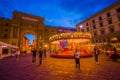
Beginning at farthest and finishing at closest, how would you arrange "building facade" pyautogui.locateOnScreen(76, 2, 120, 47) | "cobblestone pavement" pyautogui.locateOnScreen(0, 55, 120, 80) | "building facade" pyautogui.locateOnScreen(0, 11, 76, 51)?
"building facade" pyautogui.locateOnScreen(0, 11, 76, 51) < "building facade" pyautogui.locateOnScreen(76, 2, 120, 47) < "cobblestone pavement" pyautogui.locateOnScreen(0, 55, 120, 80)

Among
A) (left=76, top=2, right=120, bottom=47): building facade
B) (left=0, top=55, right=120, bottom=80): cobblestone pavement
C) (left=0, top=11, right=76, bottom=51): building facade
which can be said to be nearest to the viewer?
(left=0, top=55, right=120, bottom=80): cobblestone pavement

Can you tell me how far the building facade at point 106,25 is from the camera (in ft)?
85.9

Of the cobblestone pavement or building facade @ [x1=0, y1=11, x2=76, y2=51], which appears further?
building facade @ [x1=0, y1=11, x2=76, y2=51]

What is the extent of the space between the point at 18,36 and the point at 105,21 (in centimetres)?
3696

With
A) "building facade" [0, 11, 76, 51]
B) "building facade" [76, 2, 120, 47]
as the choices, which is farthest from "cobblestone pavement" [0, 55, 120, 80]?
"building facade" [0, 11, 76, 51]

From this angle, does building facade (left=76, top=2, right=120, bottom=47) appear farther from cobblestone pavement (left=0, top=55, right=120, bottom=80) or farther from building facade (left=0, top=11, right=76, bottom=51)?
building facade (left=0, top=11, right=76, bottom=51)

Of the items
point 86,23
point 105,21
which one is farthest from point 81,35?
point 86,23

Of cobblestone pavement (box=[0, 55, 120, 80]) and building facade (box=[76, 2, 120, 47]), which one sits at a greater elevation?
building facade (box=[76, 2, 120, 47])

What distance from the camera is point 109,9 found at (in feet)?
94.9

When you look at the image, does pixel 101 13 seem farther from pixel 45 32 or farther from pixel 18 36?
pixel 18 36

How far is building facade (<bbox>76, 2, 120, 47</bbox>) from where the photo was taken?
85.9 ft

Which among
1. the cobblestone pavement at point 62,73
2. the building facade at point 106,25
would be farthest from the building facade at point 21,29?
the cobblestone pavement at point 62,73

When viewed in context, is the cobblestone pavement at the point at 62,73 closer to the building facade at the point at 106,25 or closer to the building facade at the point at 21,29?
the building facade at the point at 106,25

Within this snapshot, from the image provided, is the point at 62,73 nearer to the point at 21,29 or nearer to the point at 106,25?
the point at 106,25
